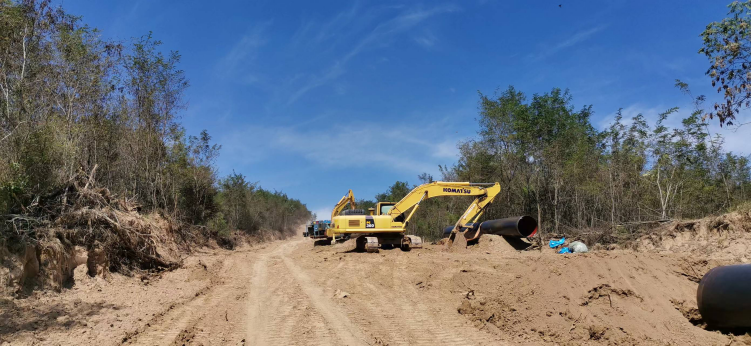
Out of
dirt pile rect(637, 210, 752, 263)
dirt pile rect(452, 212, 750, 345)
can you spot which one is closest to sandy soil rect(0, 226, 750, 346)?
dirt pile rect(452, 212, 750, 345)

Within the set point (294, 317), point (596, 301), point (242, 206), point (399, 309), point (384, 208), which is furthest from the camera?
point (242, 206)

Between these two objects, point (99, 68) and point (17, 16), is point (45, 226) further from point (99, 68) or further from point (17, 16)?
point (99, 68)

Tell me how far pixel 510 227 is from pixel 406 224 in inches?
175

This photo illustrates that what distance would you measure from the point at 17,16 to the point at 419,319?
39.5ft

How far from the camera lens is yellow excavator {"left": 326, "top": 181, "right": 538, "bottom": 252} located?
55.8 feet

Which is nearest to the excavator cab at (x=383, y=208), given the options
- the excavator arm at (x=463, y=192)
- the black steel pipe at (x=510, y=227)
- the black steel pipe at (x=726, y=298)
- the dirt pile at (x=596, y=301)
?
the excavator arm at (x=463, y=192)

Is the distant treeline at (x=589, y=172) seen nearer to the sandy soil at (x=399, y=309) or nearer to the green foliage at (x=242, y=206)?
the sandy soil at (x=399, y=309)

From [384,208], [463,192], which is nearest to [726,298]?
[463,192]

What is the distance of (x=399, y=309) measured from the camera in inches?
321

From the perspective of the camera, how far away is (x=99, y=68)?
1642 cm

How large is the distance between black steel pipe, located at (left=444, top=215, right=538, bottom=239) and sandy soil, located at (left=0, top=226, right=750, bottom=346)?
19.8 feet

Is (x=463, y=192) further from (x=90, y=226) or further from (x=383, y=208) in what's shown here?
(x=90, y=226)

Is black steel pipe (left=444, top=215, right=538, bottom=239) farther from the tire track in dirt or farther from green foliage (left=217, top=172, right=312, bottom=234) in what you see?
green foliage (left=217, top=172, right=312, bottom=234)

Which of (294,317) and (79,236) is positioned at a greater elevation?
(79,236)
